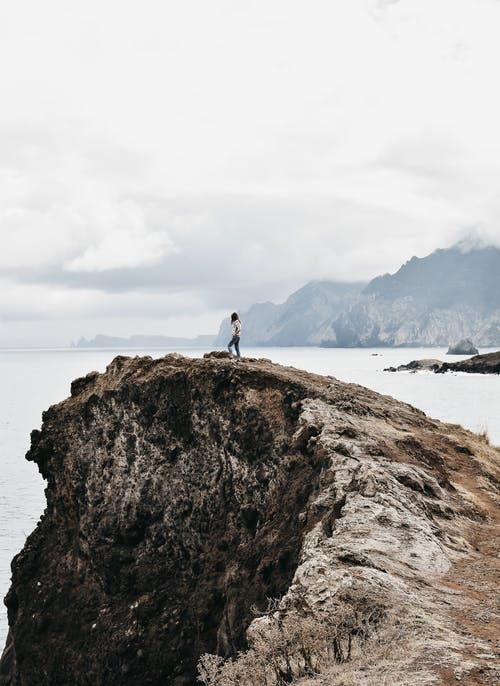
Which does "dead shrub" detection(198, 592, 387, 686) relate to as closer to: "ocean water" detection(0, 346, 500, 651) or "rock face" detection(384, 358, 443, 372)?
"ocean water" detection(0, 346, 500, 651)

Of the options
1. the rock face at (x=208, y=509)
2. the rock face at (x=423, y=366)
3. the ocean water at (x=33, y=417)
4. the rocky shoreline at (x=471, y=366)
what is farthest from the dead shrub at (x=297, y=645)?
the rock face at (x=423, y=366)

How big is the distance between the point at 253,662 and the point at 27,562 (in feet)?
56.1

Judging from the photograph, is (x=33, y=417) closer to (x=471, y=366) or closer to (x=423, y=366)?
(x=471, y=366)

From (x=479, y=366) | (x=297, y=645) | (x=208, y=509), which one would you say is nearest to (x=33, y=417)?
(x=208, y=509)

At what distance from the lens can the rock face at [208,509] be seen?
14.7m

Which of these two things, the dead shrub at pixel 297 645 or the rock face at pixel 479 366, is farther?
the rock face at pixel 479 366

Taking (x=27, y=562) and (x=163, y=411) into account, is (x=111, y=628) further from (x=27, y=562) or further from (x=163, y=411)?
(x=163, y=411)

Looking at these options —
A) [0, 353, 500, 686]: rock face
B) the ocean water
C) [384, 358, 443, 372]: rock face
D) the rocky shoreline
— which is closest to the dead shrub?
[0, 353, 500, 686]: rock face

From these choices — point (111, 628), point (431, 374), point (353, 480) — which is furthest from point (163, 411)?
point (431, 374)

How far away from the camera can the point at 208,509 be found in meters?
20.1

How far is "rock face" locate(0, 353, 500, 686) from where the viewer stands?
1466 cm

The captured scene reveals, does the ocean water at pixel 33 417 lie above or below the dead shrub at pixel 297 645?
below

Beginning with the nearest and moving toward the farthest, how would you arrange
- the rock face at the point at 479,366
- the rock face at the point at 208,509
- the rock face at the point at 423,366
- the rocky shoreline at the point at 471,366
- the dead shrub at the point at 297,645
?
the dead shrub at the point at 297,645 → the rock face at the point at 208,509 → the rock face at the point at 479,366 → the rocky shoreline at the point at 471,366 → the rock face at the point at 423,366

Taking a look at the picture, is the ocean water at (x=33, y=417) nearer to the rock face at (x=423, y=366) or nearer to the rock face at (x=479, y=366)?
the rock face at (x=479, y=366)
